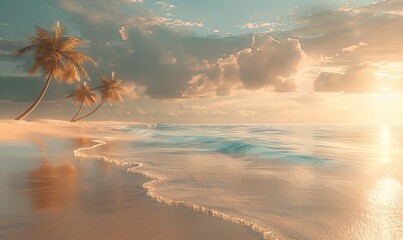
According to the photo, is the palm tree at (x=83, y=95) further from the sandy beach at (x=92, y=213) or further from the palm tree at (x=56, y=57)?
the sandy beach at (x=92, y=213)

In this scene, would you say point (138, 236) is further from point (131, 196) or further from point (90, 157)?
point (90, 157)

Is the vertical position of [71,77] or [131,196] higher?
[71,77]

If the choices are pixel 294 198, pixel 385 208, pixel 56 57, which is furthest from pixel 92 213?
pixel 56 57

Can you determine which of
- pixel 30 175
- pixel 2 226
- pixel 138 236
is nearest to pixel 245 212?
pixel 138 236

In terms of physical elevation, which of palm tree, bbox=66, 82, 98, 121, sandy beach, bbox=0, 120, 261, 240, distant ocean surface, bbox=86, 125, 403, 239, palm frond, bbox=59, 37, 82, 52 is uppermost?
palm frond, bbox=59, 37, 82, 52

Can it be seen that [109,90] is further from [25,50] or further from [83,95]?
[25,50]

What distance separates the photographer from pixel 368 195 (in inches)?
213

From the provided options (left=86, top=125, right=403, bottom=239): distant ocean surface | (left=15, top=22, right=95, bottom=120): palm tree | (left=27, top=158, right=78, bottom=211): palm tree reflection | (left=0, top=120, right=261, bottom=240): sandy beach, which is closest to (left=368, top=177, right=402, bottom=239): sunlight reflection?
(left=86, top=125, right=403, bottom=239): distant ocean surface

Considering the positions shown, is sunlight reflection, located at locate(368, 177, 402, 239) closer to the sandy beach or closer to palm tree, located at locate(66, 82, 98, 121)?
the sandy beach

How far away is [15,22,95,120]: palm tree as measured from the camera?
3262cm

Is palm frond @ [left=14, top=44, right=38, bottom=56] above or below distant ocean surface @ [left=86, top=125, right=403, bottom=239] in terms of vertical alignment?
above

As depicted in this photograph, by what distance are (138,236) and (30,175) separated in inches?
169

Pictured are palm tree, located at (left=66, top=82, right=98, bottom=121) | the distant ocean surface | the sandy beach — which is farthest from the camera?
palm tree, located at (left=66, top=82, right=98, bottom=121)

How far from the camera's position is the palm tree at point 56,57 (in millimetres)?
32625
